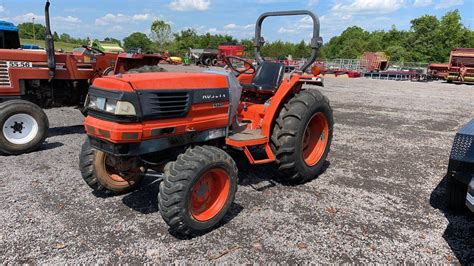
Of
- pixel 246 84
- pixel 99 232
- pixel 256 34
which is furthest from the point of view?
pixel 256 34

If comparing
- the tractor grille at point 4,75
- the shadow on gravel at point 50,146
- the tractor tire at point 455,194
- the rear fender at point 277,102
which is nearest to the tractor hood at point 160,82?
the rear fender at point 277,102

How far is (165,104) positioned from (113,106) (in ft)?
1.36

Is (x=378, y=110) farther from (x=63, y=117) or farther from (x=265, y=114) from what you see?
(x=63, y=117)

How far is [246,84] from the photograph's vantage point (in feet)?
15.0

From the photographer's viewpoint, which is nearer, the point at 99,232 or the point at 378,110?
the point at 99,232

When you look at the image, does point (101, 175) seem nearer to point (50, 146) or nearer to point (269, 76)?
point (269, 76)

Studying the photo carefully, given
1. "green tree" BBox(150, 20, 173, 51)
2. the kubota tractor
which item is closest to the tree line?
"green tree" BBox(150, 20, 173, 51)

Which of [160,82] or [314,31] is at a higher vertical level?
[314,31]

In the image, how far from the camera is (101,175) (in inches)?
143

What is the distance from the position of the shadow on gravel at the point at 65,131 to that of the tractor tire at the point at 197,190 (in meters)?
4.51

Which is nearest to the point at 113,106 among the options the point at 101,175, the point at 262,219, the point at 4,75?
the point at 101,175

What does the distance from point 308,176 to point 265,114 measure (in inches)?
36.3

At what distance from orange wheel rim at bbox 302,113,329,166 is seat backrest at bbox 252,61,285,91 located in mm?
678

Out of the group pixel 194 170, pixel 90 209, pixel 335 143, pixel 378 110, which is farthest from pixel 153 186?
pixel 378 110
